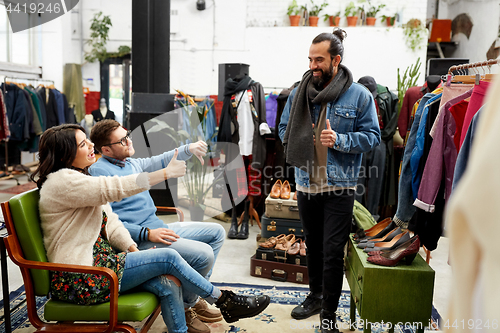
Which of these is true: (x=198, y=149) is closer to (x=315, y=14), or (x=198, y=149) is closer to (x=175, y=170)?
(x=175, y=170)

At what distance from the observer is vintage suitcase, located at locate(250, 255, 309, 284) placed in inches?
125

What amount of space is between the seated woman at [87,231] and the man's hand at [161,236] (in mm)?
233

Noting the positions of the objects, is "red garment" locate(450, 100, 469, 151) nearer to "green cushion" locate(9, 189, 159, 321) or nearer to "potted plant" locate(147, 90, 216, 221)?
"green cushion" locate(9, 189, 159, 321)

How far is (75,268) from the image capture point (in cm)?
170

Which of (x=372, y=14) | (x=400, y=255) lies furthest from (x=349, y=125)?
(x=372, y=14)

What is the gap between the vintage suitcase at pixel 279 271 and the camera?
3.18 metres

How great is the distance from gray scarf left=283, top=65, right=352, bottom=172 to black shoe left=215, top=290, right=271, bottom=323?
0.78 m

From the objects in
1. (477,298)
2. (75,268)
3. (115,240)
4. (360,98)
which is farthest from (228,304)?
(477,298)

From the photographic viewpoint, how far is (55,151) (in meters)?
1.80

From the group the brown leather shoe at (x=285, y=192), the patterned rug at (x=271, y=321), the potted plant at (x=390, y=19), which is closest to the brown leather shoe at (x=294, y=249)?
the patterned rug at (x=271, y=321)

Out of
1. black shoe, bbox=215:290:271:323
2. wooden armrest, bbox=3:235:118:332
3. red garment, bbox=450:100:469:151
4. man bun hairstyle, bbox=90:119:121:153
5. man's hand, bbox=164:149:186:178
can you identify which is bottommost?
black shoe, bbox=215:290:271:323

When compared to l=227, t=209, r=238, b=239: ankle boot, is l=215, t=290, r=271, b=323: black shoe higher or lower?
higher

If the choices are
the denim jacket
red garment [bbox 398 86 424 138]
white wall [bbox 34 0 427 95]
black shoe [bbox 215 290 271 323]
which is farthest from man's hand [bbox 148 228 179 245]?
white wall [bbox 34 0 427 95]

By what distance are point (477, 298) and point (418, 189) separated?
174cm
